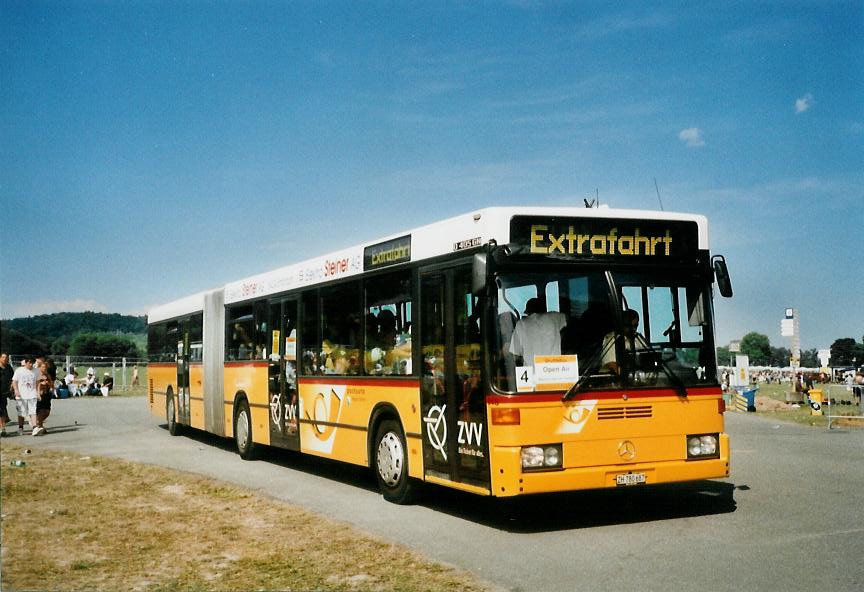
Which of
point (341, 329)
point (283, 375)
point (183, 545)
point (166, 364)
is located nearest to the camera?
point (183, 545)

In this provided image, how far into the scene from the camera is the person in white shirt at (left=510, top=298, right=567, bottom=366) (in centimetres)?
902

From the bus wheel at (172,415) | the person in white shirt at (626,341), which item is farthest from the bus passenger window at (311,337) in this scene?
the bus wheel at (172,415)

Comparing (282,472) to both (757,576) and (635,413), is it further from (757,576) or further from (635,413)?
(757,576)

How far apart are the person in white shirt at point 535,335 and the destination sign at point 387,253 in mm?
2428

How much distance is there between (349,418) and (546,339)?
4.34 meters

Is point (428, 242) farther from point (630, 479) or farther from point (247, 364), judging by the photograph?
point (247, 364)

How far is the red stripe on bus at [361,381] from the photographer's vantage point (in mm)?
10961

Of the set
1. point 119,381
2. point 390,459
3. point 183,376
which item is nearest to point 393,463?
point 390,459

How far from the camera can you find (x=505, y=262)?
30.0 feet

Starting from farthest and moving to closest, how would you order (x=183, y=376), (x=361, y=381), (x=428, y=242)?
(x=183, y=376) < (x=361, y=381) < (x=428, y=242)

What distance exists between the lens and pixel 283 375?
1510cm

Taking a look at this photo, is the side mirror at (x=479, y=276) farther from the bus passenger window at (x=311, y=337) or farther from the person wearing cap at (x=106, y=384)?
the person wearing cap at (x=106, y=384)

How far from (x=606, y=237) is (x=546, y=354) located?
1.38 m

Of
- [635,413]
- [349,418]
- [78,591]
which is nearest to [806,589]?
[635,413]
